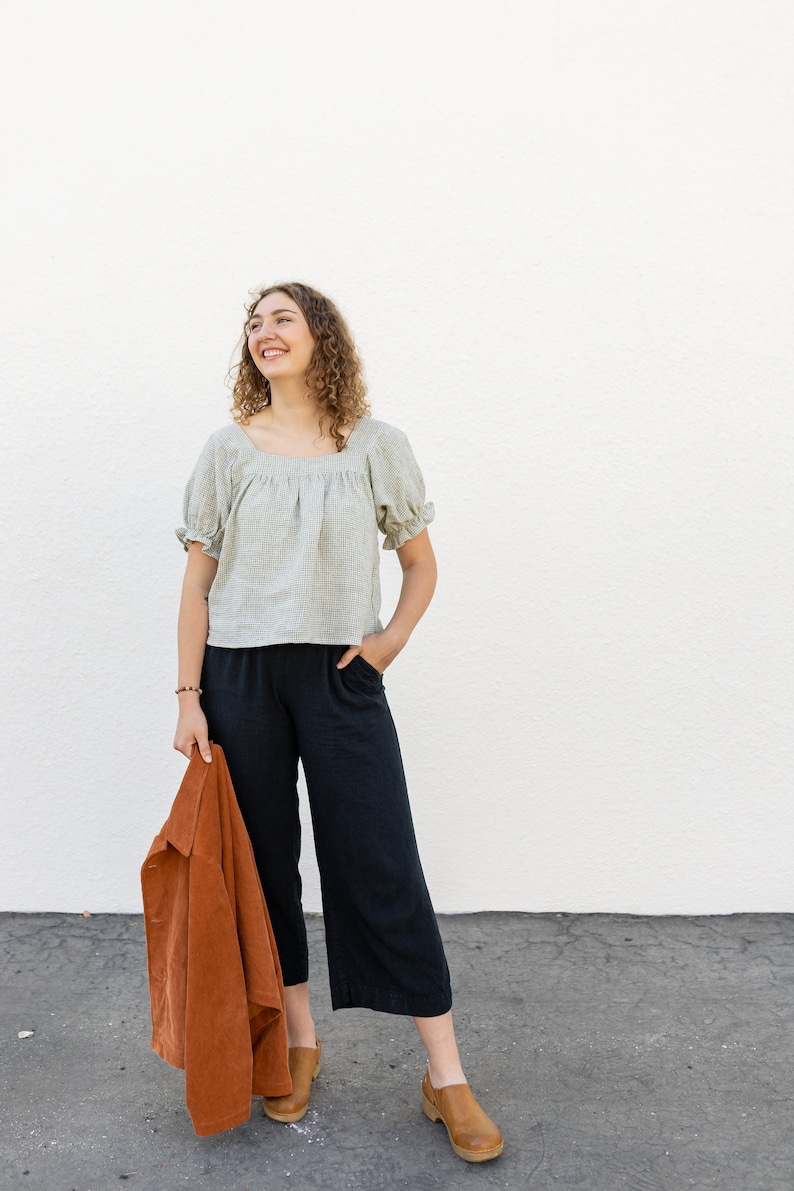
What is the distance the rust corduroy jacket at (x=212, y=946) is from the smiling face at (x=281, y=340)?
84 cm

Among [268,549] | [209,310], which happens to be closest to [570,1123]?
[268,549]

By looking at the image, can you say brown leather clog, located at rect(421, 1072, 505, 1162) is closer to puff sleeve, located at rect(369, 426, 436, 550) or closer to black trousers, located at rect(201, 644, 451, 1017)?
black trousers, located at rect(201, 644, 451, 1017)

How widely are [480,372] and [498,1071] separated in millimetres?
1976

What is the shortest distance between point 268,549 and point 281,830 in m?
0.64

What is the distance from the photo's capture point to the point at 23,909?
11.0 feet

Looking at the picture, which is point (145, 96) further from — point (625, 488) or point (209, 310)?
point (625, 488)

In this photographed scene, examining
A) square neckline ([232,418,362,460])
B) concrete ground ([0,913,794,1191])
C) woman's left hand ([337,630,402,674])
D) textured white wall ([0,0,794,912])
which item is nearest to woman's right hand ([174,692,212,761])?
woman's left hand ([337,630,402,674])

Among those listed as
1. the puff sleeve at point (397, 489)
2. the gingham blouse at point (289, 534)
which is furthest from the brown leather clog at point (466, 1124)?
the puff sleeve at point (397, 489)

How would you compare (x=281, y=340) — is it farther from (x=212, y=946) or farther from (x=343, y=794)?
(x=212, y=946)

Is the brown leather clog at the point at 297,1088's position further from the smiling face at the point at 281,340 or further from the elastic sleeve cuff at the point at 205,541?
the smiling face at the point at 281,340

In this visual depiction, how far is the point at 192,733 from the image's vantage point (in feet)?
6.96

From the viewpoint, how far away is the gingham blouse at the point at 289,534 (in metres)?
2.06

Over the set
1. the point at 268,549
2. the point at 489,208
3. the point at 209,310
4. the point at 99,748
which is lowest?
the point at 99,748

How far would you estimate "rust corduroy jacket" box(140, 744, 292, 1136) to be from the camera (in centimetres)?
203
